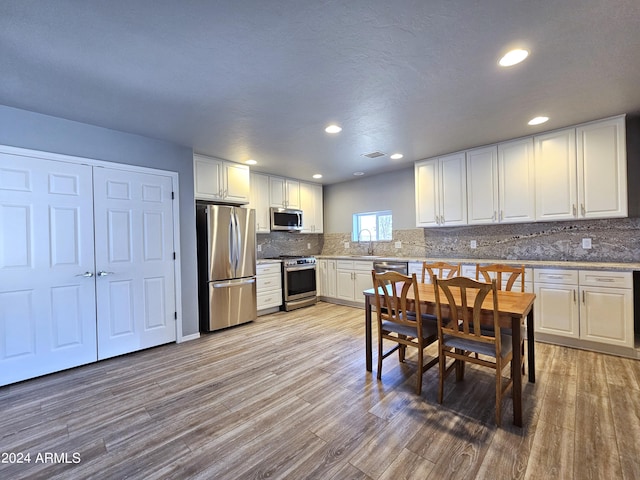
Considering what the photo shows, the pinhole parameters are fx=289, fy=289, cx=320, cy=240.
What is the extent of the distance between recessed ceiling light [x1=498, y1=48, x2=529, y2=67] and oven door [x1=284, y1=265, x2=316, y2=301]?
156 inches

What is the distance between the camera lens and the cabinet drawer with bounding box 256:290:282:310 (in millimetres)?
4723

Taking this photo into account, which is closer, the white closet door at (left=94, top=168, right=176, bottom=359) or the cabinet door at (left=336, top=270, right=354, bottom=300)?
the white closet door at (left=94, top=168, right=176, bottom=359)

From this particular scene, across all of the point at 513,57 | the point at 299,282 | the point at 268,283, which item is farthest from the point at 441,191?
the point at 268,283

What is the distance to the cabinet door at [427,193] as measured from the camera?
438cm

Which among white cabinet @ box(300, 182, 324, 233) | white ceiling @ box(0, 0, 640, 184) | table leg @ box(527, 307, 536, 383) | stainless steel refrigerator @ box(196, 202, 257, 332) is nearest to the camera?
white ceiling @ box(0, 0, 640, 184)

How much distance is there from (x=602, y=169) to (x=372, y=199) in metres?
3.22

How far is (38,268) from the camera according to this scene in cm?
273

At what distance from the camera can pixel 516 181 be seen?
3.67m

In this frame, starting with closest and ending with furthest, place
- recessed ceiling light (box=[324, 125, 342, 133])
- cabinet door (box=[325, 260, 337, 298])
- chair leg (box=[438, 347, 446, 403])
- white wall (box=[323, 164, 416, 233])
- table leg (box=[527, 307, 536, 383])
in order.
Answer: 1. chair leg (box=[438, 347, 446, 403])
2. table leg (box=[527, 307, 536, 383])
3. recessed ceiling light (box=[324, 125, 342, 133])
4. white wall (box=[323, 164, 416, 233])
5. cabinet door (box=[325, 260, 337, 298])

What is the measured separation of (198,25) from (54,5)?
0.68 meters

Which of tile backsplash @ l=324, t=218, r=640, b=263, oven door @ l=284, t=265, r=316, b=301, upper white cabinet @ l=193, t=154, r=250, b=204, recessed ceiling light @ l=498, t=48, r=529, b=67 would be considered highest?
recessed ceiling light @ l=498, t=48, r=529, b=67

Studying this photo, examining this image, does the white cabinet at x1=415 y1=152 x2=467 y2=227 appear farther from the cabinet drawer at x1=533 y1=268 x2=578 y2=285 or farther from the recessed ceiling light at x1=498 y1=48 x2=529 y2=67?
the recessed ceiling light at x1=498 y1=48 x2=529 y2=67

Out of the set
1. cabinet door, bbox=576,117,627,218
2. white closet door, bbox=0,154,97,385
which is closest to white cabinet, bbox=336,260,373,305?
cabinet door, bbox=576,117,627,218

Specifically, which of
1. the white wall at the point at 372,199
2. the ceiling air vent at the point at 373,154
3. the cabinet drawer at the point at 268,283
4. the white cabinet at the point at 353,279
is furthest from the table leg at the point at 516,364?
the cabinet drawer at the point at 268,283
